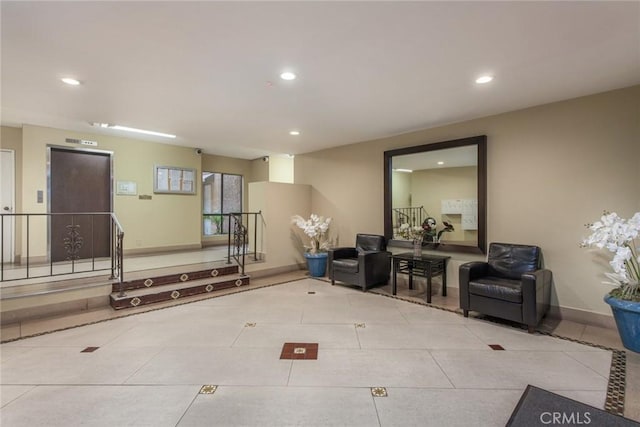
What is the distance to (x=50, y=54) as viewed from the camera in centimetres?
270

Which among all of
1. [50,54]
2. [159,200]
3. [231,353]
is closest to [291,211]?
[159,200]

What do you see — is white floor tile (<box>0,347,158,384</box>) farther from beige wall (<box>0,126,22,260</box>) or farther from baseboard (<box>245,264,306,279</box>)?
beige wall (<box>0,126,22,260</box>)

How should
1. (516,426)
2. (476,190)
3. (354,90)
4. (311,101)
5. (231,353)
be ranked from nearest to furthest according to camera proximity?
(516,426) < (231,353) < (354,90) < (311,101) < (476,190)

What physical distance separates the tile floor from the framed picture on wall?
3871mm

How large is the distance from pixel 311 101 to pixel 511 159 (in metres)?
2.89

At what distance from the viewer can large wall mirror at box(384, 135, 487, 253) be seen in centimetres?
450

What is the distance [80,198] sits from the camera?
5.98 m

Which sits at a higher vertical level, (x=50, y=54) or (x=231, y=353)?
(x=50, y=54)

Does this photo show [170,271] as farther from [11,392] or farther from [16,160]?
[16,160]

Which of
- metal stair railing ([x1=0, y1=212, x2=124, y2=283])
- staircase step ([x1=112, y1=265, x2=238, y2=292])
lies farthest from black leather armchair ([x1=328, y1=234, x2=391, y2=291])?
metal stair railing ([x1=0, y1=212, x2=124, y2=283])

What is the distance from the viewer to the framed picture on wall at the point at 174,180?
6.85m

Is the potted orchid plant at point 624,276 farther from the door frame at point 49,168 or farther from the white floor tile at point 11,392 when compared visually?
the door frame at point 49,168

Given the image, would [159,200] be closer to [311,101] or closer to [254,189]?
[254,189]

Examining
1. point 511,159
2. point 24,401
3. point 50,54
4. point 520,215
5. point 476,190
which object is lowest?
point 24,401
